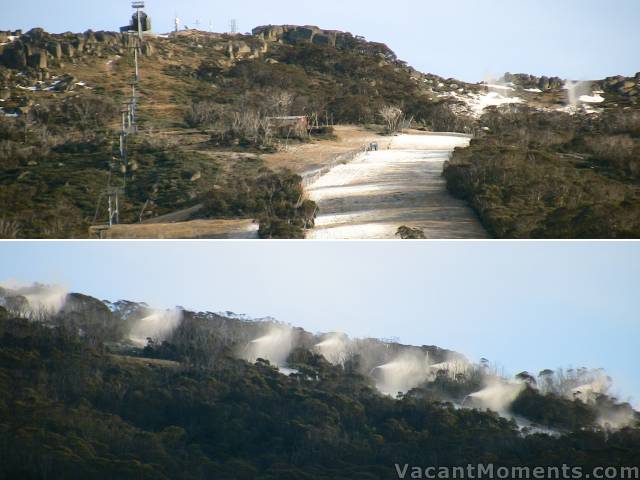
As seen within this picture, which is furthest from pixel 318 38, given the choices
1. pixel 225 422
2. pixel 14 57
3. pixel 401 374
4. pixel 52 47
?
pixel 225 422

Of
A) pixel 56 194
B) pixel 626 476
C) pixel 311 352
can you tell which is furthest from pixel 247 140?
pixel 626 476

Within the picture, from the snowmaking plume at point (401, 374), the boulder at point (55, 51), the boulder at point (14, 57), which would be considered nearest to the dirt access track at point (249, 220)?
the snowmaking plume at point (401, 374)

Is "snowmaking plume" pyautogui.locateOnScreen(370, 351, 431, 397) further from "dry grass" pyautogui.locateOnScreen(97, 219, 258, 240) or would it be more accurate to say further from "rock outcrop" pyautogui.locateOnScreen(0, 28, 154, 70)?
"rock outcrop" pyautogui.locateOnScreen(0, 28, 154, 70)

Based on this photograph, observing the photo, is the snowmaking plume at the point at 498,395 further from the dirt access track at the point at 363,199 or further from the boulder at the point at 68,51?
the boulder at the point at 68,51

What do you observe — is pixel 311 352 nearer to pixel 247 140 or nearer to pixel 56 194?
pixel 56 194

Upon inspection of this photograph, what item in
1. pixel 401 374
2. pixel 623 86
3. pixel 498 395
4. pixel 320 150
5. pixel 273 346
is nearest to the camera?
pixel 498 395

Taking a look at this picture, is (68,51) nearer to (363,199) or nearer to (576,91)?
(363,199)

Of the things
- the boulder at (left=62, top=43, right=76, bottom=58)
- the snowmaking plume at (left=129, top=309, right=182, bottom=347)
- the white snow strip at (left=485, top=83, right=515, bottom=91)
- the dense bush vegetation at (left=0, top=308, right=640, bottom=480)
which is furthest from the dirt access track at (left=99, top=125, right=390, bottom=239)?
the boulder at (left=62, top=43, right=76, bottom=58)
